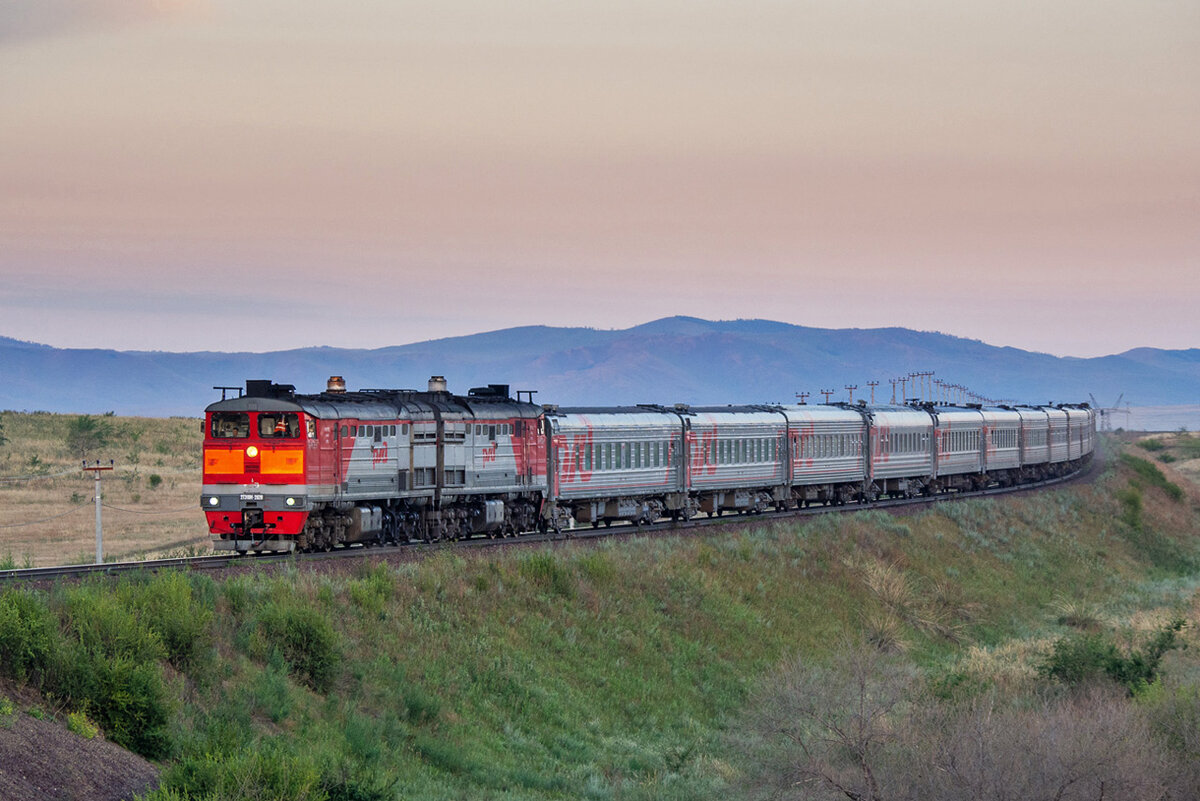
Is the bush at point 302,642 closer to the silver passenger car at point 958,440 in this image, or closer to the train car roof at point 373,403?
the train car roof at point 373,403

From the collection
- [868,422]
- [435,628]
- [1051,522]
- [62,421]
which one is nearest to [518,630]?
[435,628]

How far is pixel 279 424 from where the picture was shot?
2852 centimetres

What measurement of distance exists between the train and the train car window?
0.03 m

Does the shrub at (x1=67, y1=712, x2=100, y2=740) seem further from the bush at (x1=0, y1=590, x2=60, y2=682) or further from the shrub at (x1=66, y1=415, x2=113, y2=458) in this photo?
the shrub at (x1=66, y1=415, x2=113, y2=458)

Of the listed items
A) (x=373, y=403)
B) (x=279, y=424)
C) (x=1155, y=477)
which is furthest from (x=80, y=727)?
(x=1155, y=477)

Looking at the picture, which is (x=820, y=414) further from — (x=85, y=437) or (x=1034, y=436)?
(x=85, y=437)

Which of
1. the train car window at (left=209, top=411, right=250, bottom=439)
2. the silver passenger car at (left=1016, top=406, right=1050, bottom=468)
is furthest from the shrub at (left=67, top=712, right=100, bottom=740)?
the silver passenger car at (left=1016, top=406, right=1050, bottom=468)

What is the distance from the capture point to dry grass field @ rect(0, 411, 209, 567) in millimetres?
41438

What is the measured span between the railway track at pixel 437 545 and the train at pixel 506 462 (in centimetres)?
62

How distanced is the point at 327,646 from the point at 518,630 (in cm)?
637

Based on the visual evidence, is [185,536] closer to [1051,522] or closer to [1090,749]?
[1090,749]

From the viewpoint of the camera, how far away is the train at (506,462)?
1125 inches

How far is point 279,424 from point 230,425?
48.6 inches

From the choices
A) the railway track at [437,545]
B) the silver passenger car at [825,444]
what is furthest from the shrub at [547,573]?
the silver passenger car at [825,444]
